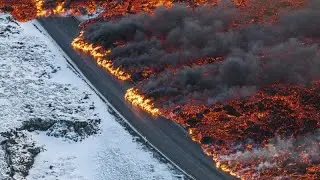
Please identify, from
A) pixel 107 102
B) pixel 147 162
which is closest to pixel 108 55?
pixel 107 102

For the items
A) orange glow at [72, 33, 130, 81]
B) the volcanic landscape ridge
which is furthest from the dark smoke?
orange glow at [72, 33, 130, 81]

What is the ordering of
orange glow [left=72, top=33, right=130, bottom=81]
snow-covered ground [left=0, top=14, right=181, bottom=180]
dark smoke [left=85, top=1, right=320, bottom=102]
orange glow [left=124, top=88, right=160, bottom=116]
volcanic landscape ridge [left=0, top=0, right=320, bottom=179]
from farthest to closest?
orange glow [left=72, top=33, right=130, bottom=81]
dark smoke [left=85, top=1, right=320, bottom=102]
orange glow [left=124, top=88, right=160, bottom=116]
volcanic landscape ridge [left=0, top=0, right=320, bottom=179]
snow-covered ground [left=0, top=14, right=181, bottom=180]

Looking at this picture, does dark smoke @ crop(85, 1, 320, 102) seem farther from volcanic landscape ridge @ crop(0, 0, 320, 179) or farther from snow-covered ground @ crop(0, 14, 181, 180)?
snow-covered ground @ crop(0, 14, 181, 180)

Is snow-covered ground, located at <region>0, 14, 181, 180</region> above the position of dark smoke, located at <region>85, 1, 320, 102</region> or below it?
below

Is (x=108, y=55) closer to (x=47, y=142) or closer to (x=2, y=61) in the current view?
(x=2, y=61)

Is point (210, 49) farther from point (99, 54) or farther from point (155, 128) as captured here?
point (155, 128)
